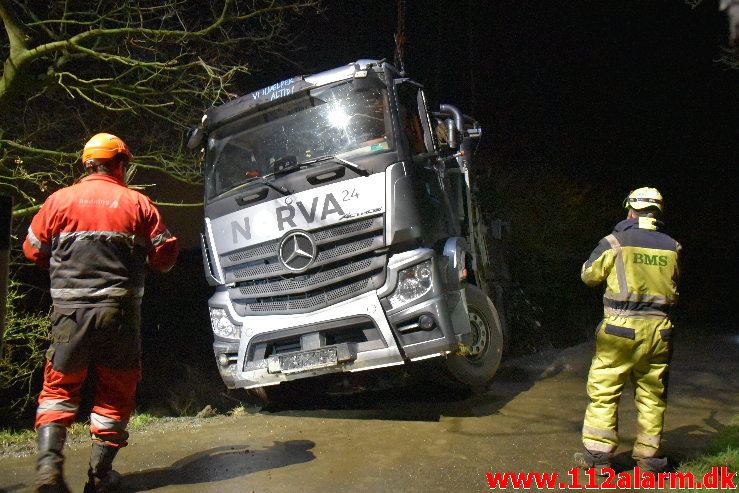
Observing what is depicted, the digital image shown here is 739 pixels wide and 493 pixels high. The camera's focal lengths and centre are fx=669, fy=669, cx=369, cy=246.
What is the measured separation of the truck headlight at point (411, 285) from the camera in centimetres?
499

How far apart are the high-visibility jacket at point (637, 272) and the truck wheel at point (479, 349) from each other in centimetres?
197

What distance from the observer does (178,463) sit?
448cm

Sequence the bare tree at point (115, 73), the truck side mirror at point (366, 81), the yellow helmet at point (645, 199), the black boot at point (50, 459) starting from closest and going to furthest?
the black boot at point (50, 459) < the yellow helmet at point (645, 199) < the truck side mirror at point (366, 81) < the bare tree at point (115, 73)

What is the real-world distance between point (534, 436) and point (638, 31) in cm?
1655

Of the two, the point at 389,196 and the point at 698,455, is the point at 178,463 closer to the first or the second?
the point at 389,196

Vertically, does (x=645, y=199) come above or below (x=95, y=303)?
above

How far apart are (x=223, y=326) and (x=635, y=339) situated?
10.6 ft

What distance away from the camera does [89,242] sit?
362 cm

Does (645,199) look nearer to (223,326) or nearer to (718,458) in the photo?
(718,458)

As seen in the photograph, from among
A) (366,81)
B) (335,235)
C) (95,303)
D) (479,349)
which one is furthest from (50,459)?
(479,349)

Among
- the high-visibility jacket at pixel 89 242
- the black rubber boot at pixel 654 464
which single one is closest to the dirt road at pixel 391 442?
the black rubber boot at pixel 654 464

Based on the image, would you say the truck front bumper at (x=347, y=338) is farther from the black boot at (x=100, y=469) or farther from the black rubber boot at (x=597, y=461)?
the black boot at (x=100, y=469)

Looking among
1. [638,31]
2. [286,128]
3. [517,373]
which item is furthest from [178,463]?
[638,31]

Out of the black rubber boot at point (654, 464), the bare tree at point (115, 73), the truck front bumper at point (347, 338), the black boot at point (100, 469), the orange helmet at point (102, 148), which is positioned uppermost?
the bare tree at point (115, 73)
